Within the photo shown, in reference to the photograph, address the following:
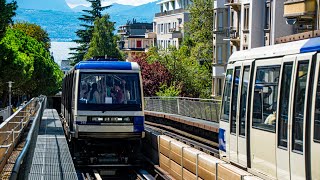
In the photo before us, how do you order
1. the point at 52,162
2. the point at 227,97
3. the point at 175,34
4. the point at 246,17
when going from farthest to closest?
the point at 175,34 → the point at 246,17 → the point at 227,97 → the point at 52,162

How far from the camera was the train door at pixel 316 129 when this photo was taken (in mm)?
12320

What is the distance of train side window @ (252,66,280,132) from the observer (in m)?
15.2

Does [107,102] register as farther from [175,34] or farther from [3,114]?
[175,34]

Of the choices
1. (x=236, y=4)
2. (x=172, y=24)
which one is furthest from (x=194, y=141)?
(x=172, y=24)

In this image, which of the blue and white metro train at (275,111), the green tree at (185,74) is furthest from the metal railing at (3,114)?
the blue and white metro train at (275,111)

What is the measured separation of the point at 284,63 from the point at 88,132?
11785mm

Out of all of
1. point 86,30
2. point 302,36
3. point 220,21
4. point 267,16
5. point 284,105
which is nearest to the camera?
point 284,105

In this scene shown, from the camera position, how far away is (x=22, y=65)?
74375mm

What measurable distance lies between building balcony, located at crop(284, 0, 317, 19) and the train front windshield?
5.51 metres

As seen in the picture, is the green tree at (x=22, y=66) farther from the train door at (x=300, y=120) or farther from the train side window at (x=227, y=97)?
the train door at (x=300, y=120)

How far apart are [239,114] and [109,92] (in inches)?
341

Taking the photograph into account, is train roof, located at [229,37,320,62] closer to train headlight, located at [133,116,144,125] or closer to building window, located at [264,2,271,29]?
train headlight, located at [133,116,144,125]

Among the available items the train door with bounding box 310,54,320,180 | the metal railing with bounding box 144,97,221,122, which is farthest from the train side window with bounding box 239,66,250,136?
the metal railing with bounding box 144,97,221,122

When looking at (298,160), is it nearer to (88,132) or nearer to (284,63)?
(284,63)
